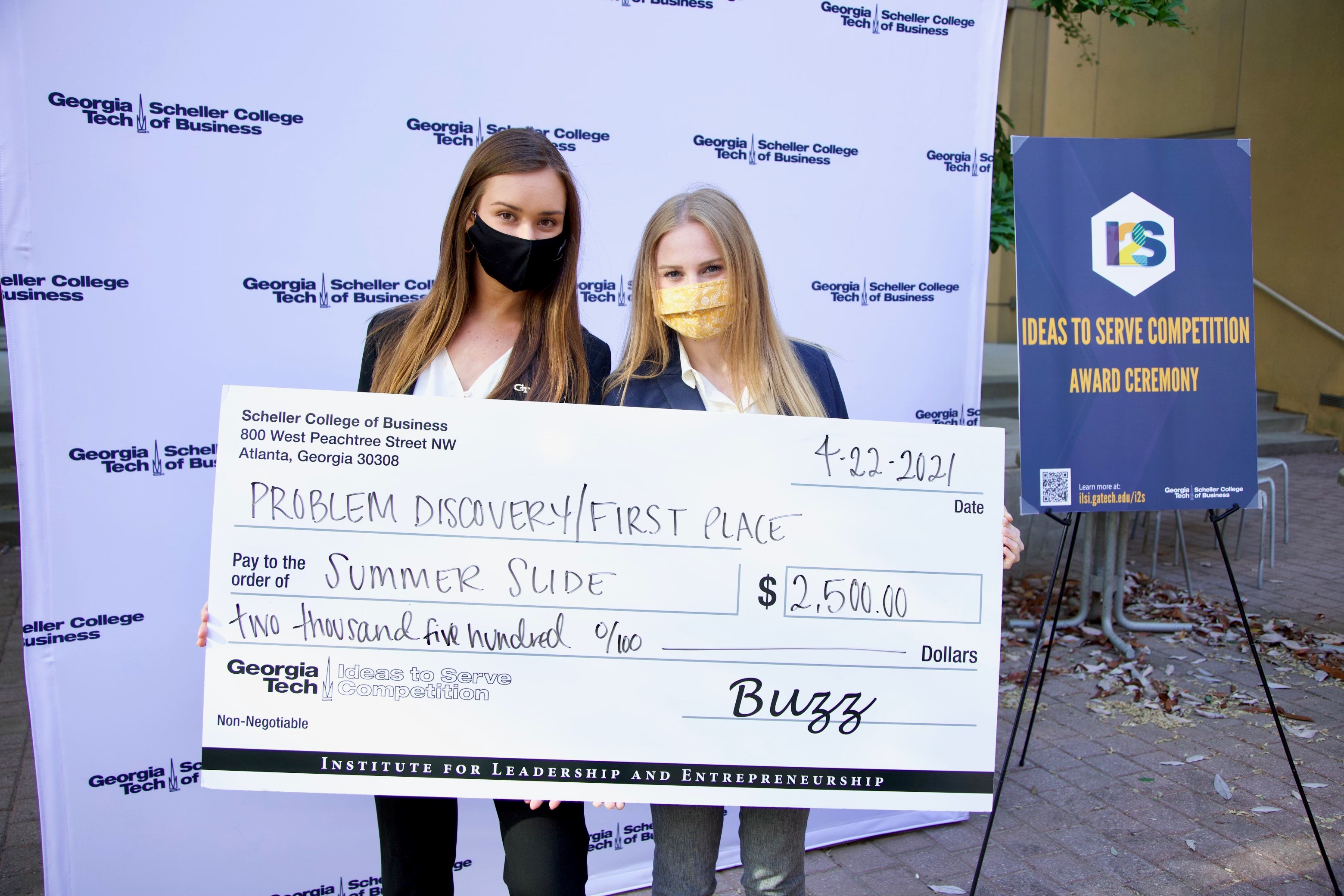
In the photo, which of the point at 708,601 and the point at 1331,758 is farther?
the point at 1331,758

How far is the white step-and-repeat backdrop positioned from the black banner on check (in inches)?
37.7

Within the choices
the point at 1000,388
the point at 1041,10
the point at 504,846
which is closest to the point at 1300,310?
the point at 1000,388

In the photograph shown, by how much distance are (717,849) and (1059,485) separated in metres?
2.04

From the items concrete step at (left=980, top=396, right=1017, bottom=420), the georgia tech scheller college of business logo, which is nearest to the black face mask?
the georgia tech scheller college of business logo

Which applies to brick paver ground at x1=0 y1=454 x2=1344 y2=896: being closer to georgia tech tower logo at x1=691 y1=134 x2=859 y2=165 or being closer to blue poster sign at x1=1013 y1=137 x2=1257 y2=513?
blue poster sign at x1=1013 y1=137 x2=1257 y2=513

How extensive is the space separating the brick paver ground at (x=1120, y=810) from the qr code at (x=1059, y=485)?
113 cm

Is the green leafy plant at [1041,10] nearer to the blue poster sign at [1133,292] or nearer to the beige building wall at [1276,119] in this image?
the blue poster sign at [1133,292]

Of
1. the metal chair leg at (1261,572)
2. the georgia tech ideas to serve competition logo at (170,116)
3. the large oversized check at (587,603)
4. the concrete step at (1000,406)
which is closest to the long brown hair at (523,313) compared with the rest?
the large oversized check at (587,603)

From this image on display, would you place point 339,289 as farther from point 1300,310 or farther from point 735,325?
point 1300,310

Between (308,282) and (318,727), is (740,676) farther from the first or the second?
(308,282)

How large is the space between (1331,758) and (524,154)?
396 cm

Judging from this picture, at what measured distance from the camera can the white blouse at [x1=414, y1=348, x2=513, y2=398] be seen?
81.0 inches

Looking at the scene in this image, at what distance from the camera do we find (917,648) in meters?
1.88

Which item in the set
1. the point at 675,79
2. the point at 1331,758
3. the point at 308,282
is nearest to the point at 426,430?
the point at 308,282
